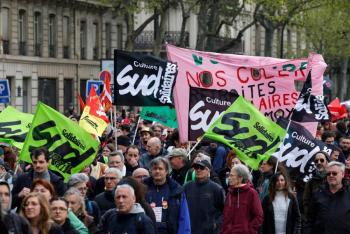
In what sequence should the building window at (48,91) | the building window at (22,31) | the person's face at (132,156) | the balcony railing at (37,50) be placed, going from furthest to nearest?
the building window at (48,91)
the balcony railing at (37,50)
the building window at (22,31)
the person's face at (132,156)

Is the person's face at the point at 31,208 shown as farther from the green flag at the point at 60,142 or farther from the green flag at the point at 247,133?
the green flag at the point at 247,133

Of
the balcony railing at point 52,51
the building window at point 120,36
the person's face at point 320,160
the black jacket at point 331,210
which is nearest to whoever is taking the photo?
the black jacket at point 331,210

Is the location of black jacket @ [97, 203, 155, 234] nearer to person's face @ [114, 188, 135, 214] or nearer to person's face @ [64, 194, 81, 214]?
person's face @ [114, 188, 135, 214]

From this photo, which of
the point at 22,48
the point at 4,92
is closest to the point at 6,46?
the point at 22,48

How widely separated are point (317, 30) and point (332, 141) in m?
47.7

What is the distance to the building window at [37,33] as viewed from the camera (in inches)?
1956

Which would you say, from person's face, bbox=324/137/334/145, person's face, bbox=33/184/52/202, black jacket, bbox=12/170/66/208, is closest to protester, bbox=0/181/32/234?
person's face, bbox=33/184/52/202

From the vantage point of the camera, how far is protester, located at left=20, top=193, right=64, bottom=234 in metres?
9.77

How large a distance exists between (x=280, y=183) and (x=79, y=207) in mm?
2900

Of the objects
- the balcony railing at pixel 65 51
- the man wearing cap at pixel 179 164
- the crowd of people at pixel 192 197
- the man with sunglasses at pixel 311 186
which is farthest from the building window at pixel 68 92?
the man with sunglasses at pixel 311 186

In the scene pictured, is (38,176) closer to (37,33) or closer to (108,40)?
(37,33)

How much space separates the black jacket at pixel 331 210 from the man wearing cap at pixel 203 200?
103cm

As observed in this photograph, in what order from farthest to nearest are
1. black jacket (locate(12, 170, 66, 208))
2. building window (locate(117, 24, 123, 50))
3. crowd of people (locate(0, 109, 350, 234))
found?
building window (locate(117, 24, 123, 50)) → black jacket (locate(12, 170, 66, 208)) → crowd of people (locate(0, 109, 350, 234))

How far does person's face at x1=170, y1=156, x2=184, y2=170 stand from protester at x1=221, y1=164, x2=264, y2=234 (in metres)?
1.31
